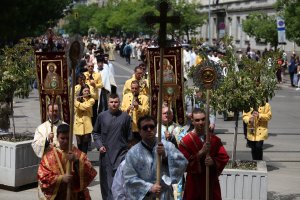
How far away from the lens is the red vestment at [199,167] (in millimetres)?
8406

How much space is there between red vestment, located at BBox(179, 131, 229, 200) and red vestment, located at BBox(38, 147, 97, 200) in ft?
3.63

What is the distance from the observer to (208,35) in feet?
255

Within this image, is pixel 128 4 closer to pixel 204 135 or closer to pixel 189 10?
pixel 189 10

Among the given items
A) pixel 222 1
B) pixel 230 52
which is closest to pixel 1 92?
pixel 230 52

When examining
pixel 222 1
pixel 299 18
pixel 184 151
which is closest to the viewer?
pixel 184 151

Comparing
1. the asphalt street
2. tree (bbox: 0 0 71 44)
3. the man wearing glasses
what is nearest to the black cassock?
the asphalt street

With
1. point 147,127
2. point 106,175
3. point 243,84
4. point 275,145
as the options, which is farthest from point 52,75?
point 275,145

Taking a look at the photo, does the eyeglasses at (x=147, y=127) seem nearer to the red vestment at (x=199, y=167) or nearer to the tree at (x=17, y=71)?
the red vestment at (x=199, y=167)

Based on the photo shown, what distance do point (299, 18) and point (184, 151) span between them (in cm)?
3018

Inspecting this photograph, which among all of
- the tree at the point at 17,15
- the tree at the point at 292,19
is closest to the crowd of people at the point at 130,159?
the tree at the point at 17,15

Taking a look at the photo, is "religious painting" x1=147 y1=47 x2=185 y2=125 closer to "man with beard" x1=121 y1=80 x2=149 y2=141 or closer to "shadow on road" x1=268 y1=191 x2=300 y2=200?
"man with beard" x1=121 y1=80 x2=149 y2=141

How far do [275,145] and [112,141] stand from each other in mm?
7427

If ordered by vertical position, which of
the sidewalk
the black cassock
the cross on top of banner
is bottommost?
the sidewalk

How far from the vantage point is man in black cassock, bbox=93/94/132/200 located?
35.0ft
